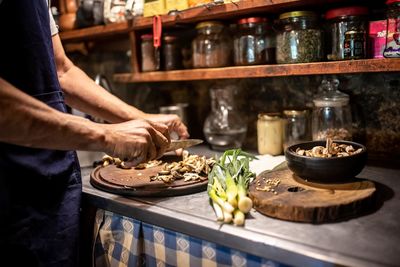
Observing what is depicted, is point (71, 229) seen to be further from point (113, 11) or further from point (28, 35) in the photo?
point (113, 11)

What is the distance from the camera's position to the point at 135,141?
3.37ft

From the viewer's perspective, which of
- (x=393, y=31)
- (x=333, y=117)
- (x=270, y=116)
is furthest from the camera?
(x=270, y=116)

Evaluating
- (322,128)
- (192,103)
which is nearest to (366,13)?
(322,128)

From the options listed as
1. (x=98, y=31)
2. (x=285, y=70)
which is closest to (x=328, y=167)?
(x=285, y=70)

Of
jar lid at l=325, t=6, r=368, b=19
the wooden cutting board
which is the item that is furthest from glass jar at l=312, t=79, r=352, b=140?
the wooden cutting board

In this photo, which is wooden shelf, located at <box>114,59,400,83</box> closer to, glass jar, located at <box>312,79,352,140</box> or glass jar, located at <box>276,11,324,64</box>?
glass jar, located at <box>276,11,324,64</box>

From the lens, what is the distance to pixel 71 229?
1.03 metres

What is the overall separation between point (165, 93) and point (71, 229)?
1.11 metres

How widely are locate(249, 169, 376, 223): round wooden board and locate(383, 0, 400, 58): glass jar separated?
384 mm

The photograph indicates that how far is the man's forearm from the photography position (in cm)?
81

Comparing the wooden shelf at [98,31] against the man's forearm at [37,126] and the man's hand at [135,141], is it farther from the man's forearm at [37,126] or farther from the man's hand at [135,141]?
the man's forearm at [37,126]

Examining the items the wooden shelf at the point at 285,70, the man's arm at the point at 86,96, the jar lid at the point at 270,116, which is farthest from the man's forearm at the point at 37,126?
the jar lid at the point at 270,116

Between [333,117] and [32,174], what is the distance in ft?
3.17

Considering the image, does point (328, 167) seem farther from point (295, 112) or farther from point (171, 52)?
point (171, 52)
